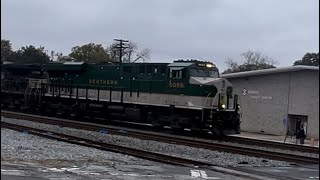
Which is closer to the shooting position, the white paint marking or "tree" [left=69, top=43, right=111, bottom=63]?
the white paint marking

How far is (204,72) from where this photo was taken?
79.1ft

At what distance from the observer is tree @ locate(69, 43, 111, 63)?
250 ft

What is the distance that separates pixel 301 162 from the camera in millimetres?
14977

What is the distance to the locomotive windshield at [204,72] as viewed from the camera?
23634 mm

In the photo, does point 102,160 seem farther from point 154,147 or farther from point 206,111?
point 206,111

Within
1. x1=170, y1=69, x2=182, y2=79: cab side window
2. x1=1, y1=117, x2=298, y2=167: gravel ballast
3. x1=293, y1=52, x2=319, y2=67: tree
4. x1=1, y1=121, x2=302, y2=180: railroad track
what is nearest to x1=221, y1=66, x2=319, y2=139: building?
x1=293, y1=52, x2=319, y2=67: tree

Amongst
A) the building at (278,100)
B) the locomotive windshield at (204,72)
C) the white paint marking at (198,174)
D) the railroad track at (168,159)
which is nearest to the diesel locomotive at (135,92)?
the locomotive windshield at (204,72)

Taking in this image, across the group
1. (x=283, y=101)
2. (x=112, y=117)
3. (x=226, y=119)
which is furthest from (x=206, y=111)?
(x=283, y=101)

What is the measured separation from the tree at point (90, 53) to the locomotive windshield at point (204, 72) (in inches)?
2069

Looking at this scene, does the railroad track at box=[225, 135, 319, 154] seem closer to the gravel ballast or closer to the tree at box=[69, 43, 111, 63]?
the gravel ballast

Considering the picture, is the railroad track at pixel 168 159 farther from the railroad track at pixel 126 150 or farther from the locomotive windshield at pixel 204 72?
the locomotive windshield at pixel 204 72

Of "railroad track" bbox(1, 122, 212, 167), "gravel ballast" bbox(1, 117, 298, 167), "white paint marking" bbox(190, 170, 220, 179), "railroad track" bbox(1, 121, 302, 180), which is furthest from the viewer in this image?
"railroad track" bbox(1, 122, 212, 167)

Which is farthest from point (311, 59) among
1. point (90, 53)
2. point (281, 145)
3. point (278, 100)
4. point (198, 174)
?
point (90, 53)

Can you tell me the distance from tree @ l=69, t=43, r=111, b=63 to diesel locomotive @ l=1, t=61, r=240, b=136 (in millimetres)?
41885
